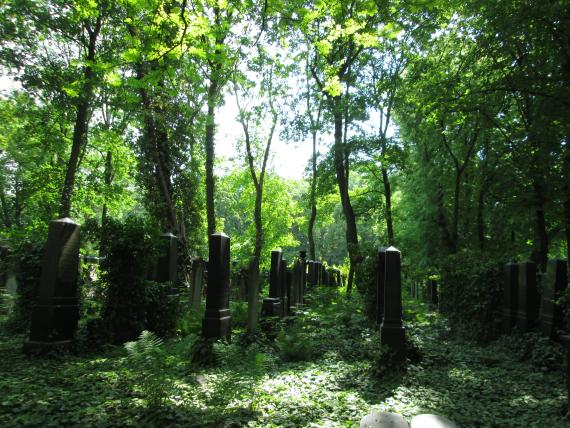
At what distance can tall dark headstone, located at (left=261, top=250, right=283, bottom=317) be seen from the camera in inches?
408

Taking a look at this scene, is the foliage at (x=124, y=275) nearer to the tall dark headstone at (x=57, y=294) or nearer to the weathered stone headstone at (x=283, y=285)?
the tall dark headstone at (x=57, y=294)

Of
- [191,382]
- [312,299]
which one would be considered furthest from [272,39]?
[191,382]

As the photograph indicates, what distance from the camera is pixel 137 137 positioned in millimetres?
18000

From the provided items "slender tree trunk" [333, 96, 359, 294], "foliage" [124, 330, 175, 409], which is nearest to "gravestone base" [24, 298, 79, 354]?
"foliage" [124, 330, 175, 409]

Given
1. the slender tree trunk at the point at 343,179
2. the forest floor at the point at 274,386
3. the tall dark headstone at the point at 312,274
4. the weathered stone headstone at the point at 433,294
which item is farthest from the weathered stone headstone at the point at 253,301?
the tall dark headstone at the point at 312,274

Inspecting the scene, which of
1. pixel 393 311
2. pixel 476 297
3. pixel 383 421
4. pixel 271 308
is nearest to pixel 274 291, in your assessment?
pixel 271 308

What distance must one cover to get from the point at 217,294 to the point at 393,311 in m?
3.17

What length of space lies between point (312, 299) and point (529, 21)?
421 inches

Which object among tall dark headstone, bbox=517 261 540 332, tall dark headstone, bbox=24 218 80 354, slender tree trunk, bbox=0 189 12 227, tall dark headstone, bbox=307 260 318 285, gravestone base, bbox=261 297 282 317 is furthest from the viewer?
slender tree trunk, bbox=0 189 12 227

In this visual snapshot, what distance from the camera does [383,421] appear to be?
372cm

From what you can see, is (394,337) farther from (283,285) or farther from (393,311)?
(283,285)

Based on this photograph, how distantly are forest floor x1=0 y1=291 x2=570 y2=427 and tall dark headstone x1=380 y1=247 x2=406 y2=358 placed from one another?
0.36 metres

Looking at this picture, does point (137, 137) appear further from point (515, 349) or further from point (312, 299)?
point (515, 349)

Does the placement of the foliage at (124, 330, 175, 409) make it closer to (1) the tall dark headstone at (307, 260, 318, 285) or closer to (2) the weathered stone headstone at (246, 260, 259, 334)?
(2) the weathered stone headstone at (246, 260, 259, 334)
